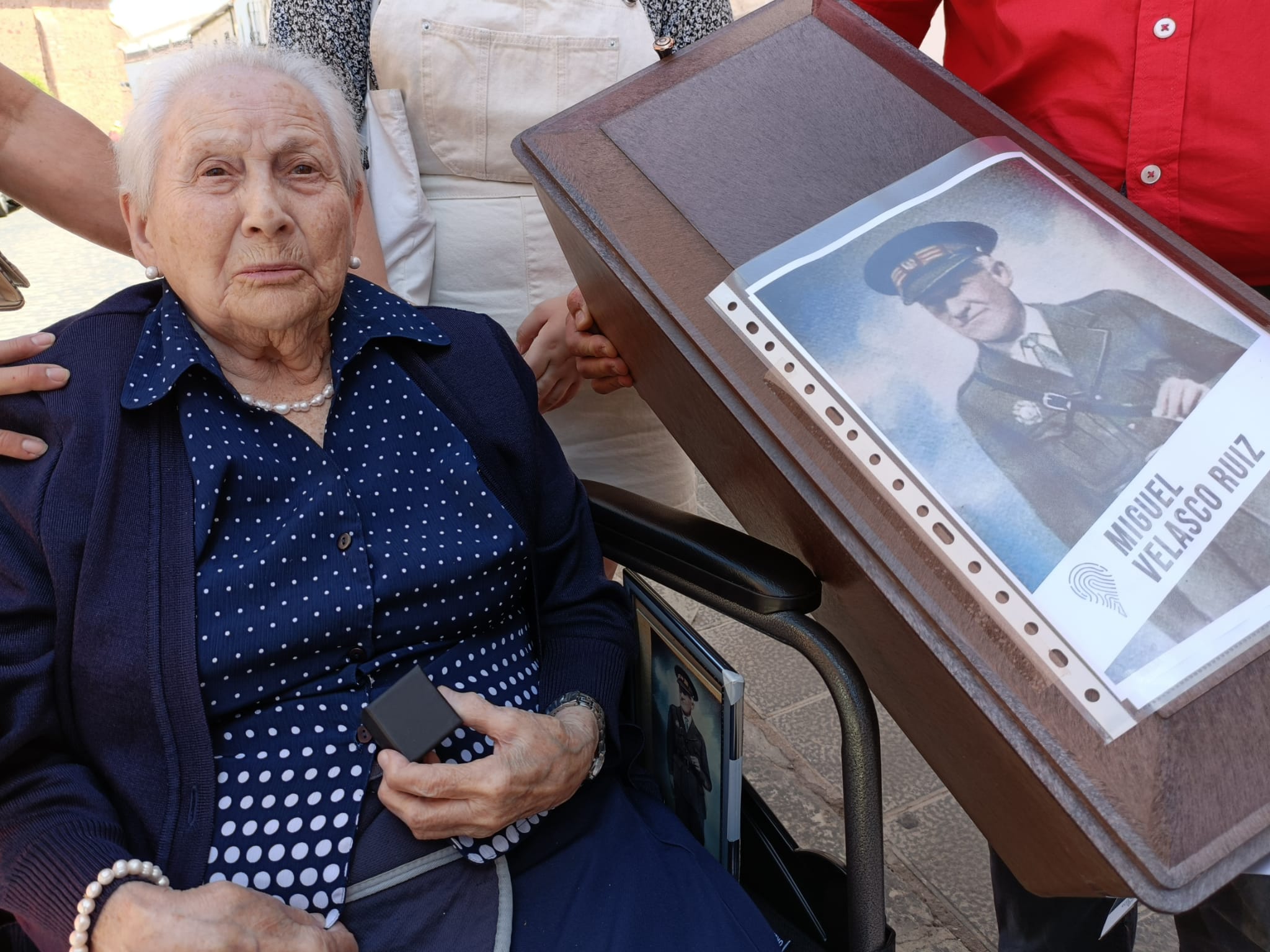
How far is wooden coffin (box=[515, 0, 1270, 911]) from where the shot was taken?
722 mm

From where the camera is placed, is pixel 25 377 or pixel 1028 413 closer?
pixel 1028 413

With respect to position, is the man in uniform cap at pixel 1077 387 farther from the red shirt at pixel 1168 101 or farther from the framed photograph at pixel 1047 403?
the red shirt at pixel 1168 101

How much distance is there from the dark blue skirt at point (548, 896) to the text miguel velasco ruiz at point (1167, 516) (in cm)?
69

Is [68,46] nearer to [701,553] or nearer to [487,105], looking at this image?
[487,105]

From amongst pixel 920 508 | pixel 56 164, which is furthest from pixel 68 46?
pixel 920 508

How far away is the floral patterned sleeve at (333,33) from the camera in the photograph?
5.13 ft

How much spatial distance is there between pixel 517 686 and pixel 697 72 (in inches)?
34.0

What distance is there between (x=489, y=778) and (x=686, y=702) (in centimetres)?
32

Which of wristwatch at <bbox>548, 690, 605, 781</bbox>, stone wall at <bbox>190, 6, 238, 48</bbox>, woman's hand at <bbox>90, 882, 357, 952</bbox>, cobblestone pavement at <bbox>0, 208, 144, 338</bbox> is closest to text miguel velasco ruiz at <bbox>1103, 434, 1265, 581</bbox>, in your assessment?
wristwatch at <bbox>548, 690, 605, 781</bbox>

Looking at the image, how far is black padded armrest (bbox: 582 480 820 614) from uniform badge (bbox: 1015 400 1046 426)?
41 centimetres

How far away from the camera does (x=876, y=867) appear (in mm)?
1156

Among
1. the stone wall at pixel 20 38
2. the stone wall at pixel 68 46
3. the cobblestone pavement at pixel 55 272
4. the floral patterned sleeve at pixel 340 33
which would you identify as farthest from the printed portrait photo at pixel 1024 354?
the stone wall at pixel 20 38

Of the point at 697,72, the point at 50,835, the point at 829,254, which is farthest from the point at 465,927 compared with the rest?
the point at 697,72

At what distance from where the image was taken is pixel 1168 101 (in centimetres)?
115
